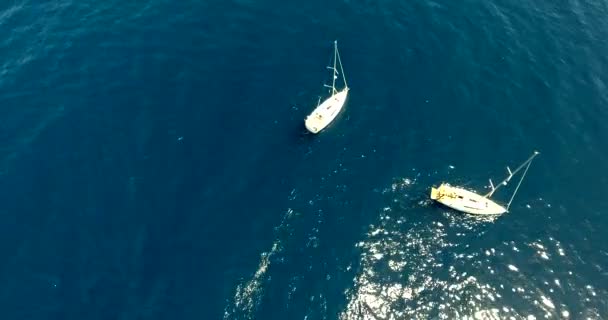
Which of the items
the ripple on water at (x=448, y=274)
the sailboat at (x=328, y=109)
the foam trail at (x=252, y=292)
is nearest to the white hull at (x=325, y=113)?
the sailboat at (x=328, y=109)

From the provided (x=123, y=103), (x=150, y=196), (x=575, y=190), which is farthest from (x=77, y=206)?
(x=575, y=190)

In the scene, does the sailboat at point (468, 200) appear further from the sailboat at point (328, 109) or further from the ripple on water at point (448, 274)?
the sailboat at point (328, 109)

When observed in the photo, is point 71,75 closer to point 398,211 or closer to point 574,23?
point 398,211

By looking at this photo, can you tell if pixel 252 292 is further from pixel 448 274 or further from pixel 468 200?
pixel 468 200

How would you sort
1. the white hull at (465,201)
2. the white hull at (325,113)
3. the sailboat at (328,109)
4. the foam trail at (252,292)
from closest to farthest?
1. the foam trail at (252,292)
2. the white hull at (465,201)
3. the white hull at (325,113)
4. the sailboat at (328,109)

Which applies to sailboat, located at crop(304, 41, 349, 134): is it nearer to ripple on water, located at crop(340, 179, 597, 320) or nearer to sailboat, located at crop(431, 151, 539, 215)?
ripple on water, located at crop(340, 179, 597, 320)

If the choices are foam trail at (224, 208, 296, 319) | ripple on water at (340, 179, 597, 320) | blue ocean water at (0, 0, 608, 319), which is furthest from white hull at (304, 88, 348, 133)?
foam trail at (224, 208, 296, 319)

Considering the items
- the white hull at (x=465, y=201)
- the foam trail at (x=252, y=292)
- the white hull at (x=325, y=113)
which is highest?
the white hull at (x=325, y=113)

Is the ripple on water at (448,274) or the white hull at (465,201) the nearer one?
the ripple on water at (448,274)
